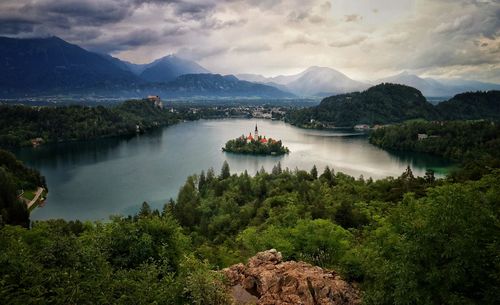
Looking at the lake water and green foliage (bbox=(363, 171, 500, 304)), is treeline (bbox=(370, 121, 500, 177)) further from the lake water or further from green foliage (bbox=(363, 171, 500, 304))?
green foliage (bbox=(363, 171, 500, 304))

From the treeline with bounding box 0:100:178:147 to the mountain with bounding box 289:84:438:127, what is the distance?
61.6m

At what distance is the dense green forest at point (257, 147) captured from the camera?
244 ft

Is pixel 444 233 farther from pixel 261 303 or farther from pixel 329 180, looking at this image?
pixel 329 180

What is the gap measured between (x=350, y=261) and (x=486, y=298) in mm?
5633

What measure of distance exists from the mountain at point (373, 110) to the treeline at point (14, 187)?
320ft

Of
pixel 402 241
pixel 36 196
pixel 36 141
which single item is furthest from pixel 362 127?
pixel 402 241

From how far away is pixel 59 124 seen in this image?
303 feet

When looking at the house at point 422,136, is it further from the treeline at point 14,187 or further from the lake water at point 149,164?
the treeline at point 14,187

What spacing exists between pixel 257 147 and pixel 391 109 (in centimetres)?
8395

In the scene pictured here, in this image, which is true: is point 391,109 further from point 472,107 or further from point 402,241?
point 402,241

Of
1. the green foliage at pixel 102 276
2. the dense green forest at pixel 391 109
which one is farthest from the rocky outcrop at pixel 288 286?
the dense green forest at pixel 391 109

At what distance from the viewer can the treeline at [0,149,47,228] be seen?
31562 millimetres

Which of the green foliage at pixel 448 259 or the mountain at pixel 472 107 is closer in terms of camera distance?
the green foliage at pixel 448 259

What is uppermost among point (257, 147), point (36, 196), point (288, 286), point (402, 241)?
point (402, 241)
